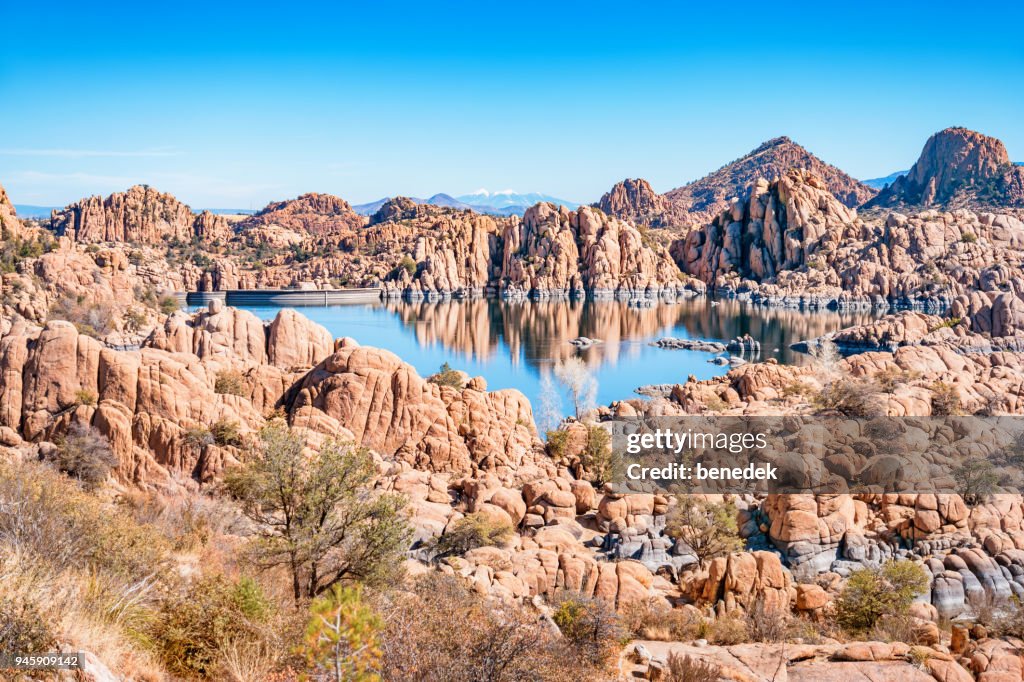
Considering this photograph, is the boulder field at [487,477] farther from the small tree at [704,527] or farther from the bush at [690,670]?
the bush at [690,670]

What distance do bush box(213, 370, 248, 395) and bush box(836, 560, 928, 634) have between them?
806 inches

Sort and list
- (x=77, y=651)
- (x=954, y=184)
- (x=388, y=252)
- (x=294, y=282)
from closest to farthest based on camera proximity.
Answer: (x=77, y=651) → (x=294, y=282) → (x=388, y=252) → (x=954, y=184)

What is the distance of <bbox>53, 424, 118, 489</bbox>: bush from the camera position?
20172 millimetres

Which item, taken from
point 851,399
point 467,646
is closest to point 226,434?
point 467,646

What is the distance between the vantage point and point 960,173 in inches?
7382

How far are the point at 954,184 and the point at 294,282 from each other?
171 metres

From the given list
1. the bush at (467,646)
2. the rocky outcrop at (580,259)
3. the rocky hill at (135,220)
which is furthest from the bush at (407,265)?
the bush at (467,646)

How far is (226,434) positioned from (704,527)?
49.7ft

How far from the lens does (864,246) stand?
109m

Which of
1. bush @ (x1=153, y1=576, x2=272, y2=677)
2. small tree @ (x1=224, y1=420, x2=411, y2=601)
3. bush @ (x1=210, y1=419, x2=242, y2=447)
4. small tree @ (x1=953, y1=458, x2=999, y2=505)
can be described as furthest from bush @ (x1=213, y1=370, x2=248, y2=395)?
small tree @ (x1=953, y1=458, x2=999, y2=505)

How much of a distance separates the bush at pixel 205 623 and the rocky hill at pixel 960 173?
657 feet

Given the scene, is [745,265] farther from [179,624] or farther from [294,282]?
[179,624]

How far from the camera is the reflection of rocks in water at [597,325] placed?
2766 inches

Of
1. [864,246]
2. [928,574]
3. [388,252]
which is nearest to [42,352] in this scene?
[928,574]
